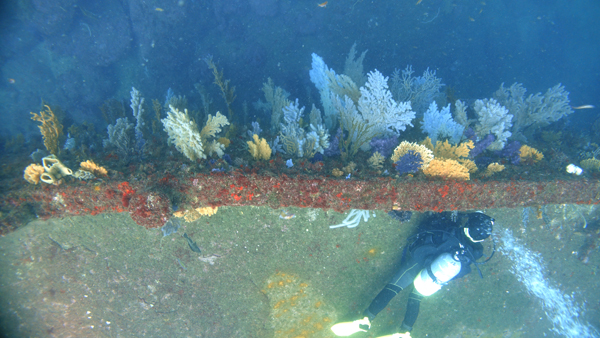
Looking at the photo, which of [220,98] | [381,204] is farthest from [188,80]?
[381,204]

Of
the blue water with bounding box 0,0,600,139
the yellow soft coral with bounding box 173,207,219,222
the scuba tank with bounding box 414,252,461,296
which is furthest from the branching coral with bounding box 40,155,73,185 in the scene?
the scuba tank with bounding box 414,252,461,296

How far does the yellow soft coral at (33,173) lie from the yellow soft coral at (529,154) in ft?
23.6

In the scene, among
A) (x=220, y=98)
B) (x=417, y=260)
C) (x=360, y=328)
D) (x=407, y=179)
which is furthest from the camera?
(x=220, y=98)

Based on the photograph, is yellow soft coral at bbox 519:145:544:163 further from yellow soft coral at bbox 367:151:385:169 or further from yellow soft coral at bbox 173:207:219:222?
yellow soft coral at bbox 173:207:219:222

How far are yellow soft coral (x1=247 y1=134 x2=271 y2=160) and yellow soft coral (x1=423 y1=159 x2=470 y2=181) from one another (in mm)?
2190

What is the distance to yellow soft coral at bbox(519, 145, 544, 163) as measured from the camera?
3763 millimetres

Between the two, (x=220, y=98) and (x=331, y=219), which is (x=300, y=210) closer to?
(x=331, y=219)

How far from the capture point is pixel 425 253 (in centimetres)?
396

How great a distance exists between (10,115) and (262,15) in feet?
34.2

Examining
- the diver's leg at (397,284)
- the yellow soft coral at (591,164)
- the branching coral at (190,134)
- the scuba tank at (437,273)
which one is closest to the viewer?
the branching coral at (190,134)

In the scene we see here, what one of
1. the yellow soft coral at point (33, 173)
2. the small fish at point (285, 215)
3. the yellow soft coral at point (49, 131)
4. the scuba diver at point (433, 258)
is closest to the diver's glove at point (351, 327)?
the scuba diver at point (433, 258)

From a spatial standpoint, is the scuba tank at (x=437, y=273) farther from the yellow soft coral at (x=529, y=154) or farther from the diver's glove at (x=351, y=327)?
the yellow soft coral at (x=529, y=154)

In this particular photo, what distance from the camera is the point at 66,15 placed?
8.57 m

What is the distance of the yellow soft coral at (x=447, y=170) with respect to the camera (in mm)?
2961
